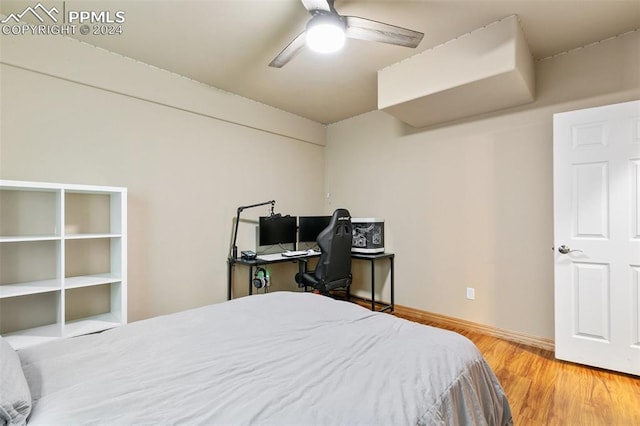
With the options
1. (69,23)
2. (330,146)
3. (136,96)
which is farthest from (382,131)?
(69,23)

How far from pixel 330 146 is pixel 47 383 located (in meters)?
3.90

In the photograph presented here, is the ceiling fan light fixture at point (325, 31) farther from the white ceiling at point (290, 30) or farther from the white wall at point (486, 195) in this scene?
the white wall at point (486, 195)

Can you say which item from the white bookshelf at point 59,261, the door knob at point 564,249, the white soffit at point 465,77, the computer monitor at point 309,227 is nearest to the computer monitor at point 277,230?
the computer monitor at point 309,227

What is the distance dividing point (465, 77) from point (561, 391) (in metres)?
2.26

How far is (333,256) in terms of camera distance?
305 cm

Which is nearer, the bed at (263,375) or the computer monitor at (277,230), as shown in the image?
the bed at (263,375)

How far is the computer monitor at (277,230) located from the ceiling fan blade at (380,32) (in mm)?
2087

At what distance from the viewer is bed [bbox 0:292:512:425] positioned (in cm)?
81

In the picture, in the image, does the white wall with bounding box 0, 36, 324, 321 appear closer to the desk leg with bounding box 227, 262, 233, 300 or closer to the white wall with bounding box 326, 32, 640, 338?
the desk leg with bounding box 227, 262, 233, 300

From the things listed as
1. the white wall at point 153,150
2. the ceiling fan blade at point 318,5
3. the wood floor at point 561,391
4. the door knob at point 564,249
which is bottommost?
the wood floor at point 561,391

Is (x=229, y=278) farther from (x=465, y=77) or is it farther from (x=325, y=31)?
(x=465, y=77)

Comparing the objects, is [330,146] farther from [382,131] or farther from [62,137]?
[62,137]

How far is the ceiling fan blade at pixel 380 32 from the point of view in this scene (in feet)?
5.80

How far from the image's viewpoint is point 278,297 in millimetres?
1872
